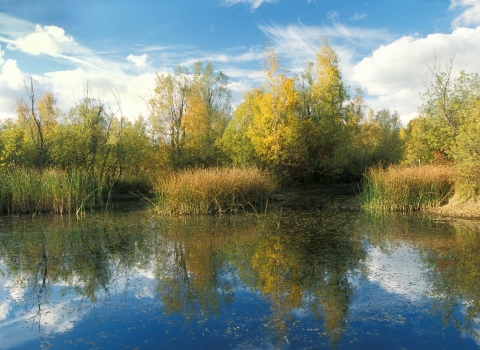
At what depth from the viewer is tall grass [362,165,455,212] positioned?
13461 millimetres

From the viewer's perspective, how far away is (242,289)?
5.49 metres

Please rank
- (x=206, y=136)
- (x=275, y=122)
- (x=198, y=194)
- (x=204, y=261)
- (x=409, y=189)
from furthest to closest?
1. (x=206, y=136)
2. (x=275, y=122)
3. (x=409, y=189)
4. (x=198, y=194)
5. (x=204, y=261)

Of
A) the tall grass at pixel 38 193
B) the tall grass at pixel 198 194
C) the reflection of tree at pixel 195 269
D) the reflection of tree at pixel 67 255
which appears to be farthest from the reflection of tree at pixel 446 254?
the tall grass at pixel 38 193

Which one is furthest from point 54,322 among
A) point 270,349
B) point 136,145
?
point 136,145

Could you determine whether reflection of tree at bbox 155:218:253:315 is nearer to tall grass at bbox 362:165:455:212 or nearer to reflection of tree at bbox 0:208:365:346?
reflection of tree at bbox 0:208:365:346

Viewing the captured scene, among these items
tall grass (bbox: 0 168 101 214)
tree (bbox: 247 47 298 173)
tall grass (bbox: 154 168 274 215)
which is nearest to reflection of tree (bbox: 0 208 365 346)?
tall grass (bbox: 154 168 274 215)

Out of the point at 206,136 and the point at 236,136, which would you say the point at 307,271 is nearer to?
the point at 236,136

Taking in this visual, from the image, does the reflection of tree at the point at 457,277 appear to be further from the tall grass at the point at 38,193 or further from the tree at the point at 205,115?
the tree at the point at 205,115

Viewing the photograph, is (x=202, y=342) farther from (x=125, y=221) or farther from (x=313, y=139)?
(x=313, y=139)

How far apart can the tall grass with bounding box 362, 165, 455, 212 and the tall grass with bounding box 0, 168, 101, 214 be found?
9.94 metres

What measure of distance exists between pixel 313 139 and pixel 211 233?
17911 millimetres

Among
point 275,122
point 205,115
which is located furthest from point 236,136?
point 205,115

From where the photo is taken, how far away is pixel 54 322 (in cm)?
451

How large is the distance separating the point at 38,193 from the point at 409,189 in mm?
12935
